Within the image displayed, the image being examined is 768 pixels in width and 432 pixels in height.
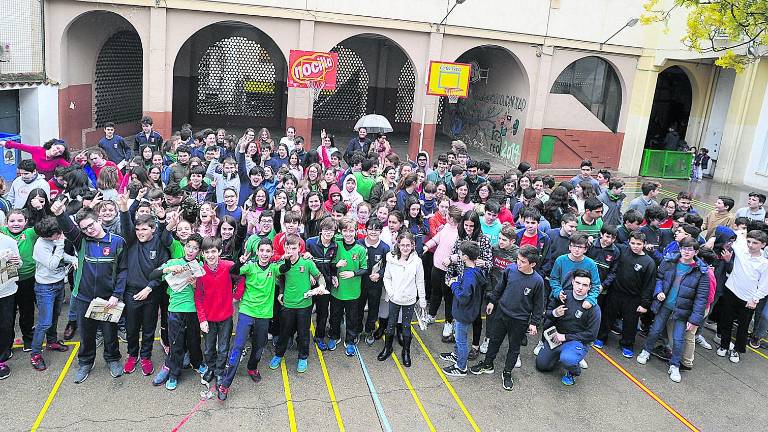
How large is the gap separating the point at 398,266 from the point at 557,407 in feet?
7.39

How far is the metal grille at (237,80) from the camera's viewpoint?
881 inches

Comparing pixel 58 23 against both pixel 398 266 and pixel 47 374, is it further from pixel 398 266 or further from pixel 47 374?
pixel 398 266

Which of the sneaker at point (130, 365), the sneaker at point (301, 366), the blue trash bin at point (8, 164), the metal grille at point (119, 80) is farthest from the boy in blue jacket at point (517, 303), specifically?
the metal grille at point (119, 80)

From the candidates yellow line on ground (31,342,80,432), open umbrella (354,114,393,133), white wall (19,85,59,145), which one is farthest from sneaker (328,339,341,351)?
white wall (19,85,59,145)

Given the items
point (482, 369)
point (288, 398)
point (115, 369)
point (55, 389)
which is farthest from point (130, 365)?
point (482, 369)

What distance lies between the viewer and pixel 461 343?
6.54 metres

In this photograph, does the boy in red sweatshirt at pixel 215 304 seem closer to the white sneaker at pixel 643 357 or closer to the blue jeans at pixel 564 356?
the blue jeans at pixel 564 356

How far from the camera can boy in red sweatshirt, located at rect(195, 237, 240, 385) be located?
5.61 metres

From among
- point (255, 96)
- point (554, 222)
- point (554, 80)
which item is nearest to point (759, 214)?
point (554, 222)

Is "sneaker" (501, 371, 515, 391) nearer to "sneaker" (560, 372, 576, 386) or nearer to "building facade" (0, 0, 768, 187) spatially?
"sneaker" (560, 372, 576, 386)

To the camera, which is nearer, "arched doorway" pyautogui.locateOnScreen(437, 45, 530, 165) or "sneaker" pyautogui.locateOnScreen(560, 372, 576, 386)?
"sneaker" pyautogui.locateOnScreen(560, 372, 576, 386)

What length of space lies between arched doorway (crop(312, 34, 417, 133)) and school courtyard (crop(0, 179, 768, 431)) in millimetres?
17889

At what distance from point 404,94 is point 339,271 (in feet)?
63.3

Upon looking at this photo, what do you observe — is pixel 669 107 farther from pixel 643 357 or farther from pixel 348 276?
pixel 348 276
